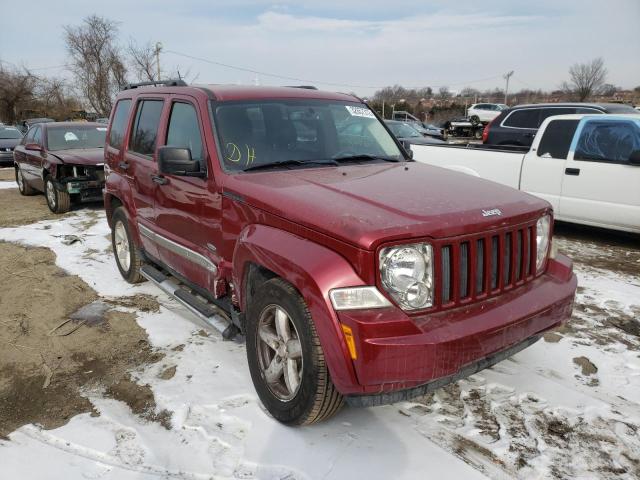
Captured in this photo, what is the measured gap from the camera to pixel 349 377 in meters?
2.30

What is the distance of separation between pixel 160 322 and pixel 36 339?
3.23 feet

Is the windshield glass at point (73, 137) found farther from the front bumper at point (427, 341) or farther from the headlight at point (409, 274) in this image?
the front bumper at point (427, 341)

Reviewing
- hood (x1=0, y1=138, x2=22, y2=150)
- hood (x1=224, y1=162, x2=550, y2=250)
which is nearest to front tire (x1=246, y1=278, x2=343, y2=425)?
hood (x1=224, y1=162, x2=550, y2=250)

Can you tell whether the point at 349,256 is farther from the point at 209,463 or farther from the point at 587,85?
the point at 587,85

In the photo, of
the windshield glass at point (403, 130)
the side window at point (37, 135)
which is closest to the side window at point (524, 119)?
the windshield glass at point (403, 130)

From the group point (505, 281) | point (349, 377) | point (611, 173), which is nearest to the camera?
point (349, 377)

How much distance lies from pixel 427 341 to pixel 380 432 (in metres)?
0.86

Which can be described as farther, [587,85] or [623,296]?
[587,85]

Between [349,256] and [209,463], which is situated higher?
[349,256]

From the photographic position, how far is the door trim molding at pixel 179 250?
141 inches

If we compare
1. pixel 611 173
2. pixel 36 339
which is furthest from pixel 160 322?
pixel 611 173

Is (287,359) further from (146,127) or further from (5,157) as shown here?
(5,157)

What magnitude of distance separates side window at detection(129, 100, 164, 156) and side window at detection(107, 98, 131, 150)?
0.31 meters

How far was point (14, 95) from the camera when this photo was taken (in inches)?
1905
